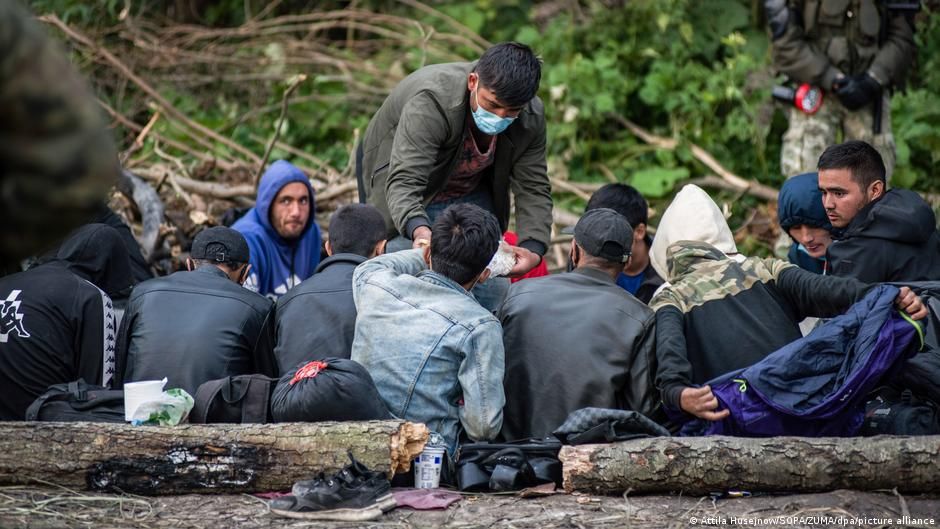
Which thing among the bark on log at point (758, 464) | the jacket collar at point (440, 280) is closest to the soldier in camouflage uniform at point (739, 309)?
the bark on log at point (758, 464)

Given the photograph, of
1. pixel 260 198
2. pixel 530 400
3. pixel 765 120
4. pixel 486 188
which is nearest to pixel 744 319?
pixel 530 400

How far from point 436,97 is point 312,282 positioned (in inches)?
44.6

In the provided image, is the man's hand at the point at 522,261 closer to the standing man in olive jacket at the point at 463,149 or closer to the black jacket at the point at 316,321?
the standing man in olive jacket at the point at 463,149

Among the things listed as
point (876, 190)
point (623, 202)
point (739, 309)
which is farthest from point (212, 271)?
point (876, 190)

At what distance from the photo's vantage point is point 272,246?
6.76 meters

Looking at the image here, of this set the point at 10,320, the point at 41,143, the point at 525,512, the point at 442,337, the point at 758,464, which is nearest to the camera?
the point at 41,143

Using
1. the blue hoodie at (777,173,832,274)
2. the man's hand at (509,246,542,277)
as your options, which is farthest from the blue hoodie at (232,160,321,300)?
the blue hoodie at (777,173,832,274)

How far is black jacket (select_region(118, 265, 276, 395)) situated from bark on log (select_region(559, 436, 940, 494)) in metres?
1.57

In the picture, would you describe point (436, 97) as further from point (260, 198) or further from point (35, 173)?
point (35, 173)

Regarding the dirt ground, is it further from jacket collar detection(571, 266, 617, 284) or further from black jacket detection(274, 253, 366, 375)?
jacket collar detection(571, 266, 617, 284)

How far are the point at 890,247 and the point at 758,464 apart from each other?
1.42 metres

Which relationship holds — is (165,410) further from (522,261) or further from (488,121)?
(488,121)

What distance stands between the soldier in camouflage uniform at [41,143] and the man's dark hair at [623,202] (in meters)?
4.05

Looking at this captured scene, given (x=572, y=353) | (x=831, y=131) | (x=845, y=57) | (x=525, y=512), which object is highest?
(x=845, y=57)
